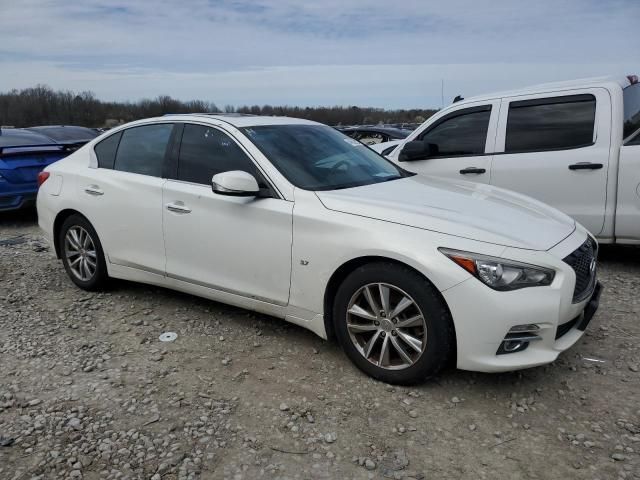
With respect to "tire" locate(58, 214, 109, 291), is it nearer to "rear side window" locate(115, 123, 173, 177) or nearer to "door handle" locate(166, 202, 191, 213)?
"rear side window" locate(115, 123, 173, 177)

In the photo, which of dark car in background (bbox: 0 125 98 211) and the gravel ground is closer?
the gravel ground

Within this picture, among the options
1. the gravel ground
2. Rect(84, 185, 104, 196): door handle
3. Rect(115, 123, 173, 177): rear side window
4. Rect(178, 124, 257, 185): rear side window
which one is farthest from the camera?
Rect(84, 185, 104, 196): door handle

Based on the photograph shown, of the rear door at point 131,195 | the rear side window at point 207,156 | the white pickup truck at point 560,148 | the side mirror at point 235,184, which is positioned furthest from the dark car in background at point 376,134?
the side mirror at point 235,184

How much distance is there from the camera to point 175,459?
8.66ft

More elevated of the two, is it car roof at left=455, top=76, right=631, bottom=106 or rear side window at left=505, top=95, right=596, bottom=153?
car roof at left=455, top=76, right=631, bottom=106

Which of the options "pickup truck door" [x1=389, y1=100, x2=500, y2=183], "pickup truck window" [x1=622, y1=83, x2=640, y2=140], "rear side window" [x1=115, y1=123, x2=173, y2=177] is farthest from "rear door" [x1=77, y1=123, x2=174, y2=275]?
"pickup truck window" [x1=622, y1=83, x2=640, y2=140]

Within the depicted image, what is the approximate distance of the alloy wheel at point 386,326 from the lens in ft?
10.1

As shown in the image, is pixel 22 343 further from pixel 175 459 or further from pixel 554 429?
pixel 554 429

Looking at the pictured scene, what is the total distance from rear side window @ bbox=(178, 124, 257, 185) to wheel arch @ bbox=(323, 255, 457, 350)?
3.17ft

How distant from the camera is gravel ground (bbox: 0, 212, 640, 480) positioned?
2.59 m

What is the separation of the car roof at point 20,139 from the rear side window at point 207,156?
5275 millimetres

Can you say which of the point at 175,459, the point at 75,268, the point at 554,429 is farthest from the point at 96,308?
Result: the point at 554,429

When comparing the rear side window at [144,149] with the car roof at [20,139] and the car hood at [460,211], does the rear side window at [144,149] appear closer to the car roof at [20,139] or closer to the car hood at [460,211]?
the car hood at [460,211]

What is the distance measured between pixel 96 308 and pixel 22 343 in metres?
0.72
